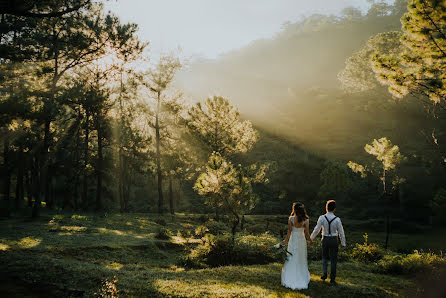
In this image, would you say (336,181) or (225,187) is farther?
(336,181)

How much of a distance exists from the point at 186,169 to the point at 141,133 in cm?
772

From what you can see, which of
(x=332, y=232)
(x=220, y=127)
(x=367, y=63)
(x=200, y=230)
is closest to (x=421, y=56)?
Result: (x=332, y=232)

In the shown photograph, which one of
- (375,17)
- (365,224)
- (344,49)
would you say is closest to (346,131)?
(365,224)

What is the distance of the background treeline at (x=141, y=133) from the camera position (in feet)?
63.6

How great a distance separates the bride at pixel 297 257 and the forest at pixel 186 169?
402mm

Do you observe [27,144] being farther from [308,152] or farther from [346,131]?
[346,131]

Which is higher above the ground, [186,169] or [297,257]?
[186,169]

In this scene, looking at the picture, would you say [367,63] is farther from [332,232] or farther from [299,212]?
[299,212]

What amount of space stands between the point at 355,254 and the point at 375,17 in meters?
159

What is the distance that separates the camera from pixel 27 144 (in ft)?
105

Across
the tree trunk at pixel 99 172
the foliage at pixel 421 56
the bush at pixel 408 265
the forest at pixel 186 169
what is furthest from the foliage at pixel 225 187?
the tree trunk at pixel 99 172

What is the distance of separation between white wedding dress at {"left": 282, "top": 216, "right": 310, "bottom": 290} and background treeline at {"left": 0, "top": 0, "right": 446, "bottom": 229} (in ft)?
24.5

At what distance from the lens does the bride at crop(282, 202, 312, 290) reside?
7.88 meters

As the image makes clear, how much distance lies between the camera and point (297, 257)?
7980mm
